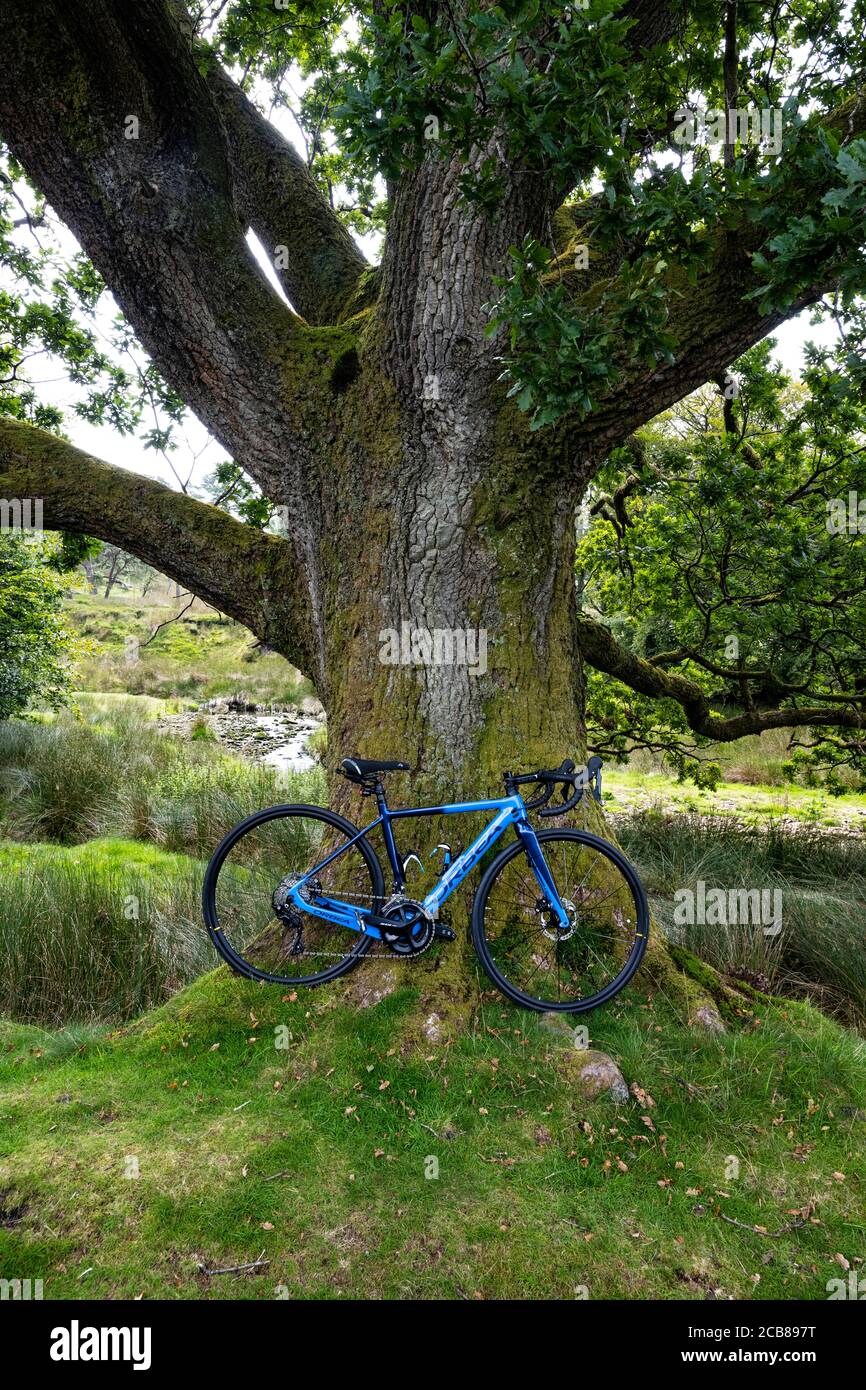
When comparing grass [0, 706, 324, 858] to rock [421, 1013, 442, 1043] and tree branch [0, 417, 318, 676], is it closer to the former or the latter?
tree branch [0, 417, 318, 676]

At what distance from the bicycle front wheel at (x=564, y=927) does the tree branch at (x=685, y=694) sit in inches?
92.5

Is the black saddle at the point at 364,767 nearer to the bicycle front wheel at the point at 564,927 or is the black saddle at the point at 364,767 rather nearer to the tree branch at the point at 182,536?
the bicycle front wheel at the point at 564,927

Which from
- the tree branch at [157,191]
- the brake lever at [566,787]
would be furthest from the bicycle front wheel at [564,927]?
the tree branch at [157,191]

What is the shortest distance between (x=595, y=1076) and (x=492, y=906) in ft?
2.90

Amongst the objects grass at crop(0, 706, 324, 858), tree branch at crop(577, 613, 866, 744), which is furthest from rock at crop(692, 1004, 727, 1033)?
grass at crop(0, 706, 324, 858)

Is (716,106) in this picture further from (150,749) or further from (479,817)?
(150,749)

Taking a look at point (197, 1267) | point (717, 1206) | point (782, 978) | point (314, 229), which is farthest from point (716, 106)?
point (197, 1267)

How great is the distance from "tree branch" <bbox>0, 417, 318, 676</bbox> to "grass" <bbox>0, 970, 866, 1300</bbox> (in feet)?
6.89

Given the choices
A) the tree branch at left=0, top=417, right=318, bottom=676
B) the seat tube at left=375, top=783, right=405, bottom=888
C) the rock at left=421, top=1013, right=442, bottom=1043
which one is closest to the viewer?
the rock at left=421, top=1013, right=442, bottom=1043

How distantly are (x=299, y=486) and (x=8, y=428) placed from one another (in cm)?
197

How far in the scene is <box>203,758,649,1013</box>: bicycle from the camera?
11.6 feet

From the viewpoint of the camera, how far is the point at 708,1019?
3.56 metres

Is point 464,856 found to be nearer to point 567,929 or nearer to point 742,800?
point 567,929

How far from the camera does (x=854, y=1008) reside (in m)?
5.28
